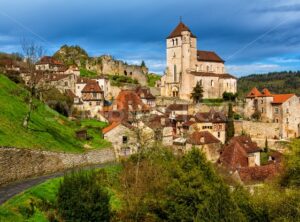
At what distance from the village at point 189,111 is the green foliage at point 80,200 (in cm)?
1786

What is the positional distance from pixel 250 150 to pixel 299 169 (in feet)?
61.9

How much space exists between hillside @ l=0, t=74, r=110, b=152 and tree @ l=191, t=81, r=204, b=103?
1230 inches

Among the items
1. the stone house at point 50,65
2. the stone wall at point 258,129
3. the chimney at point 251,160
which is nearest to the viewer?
the chimney at point 251,160

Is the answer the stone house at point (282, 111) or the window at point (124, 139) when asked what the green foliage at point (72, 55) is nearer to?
the stone house at point (282, 111)

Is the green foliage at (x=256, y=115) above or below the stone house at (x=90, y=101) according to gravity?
below

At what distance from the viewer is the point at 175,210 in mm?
24359

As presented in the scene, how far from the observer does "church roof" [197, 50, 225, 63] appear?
86.9 metres

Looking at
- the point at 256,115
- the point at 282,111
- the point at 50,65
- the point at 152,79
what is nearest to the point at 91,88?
the point at 50,65

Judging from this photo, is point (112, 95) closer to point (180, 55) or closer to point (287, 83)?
point (180, 55)

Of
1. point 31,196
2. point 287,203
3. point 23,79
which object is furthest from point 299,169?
point 23,79

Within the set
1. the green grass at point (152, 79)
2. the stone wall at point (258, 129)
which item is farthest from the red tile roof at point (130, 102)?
the green grass at point (152, 79)

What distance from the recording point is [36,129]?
35.0 metres

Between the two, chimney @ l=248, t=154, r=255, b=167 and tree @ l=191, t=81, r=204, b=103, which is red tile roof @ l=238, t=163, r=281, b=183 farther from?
tree @ l=191, t=81, r=204, b=103

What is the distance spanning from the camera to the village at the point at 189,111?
4441cm
